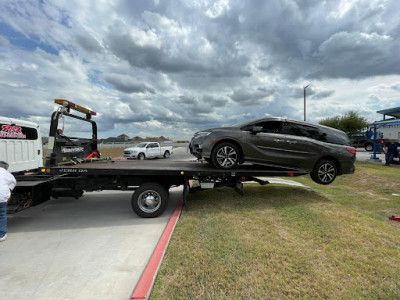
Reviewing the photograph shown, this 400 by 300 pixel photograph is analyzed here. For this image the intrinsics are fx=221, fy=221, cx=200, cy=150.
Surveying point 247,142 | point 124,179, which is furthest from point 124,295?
point 247,142

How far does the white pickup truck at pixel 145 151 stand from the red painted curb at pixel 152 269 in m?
14.9

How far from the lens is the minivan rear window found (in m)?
5.15

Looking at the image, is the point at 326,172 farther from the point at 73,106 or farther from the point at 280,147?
the point at 73,106

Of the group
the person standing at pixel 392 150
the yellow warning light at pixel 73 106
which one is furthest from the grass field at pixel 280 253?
the person standing at pixel 392 150

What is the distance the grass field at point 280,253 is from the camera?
2.40 m

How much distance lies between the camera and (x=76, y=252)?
333 centimetres

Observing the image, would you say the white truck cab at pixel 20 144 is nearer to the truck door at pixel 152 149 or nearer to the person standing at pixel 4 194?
the person standing at pixel 4 194

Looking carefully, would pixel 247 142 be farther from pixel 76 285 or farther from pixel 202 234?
pixel 76 285

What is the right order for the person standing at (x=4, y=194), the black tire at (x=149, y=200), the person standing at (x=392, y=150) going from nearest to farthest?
1. the person standing at (x=4, y=194)
2. the black tire at (x=149, y=200)
3. the person standing at (x=392, y=150)

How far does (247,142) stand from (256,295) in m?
3.41

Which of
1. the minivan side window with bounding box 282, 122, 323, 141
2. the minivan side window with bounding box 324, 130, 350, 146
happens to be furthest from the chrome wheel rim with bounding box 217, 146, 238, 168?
the minivan side window with bounding box 324, 130, 350, 146

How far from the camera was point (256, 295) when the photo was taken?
230cm

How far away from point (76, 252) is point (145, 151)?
625 inches

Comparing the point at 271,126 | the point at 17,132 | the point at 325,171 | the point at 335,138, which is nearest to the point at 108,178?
the point at 17,132
